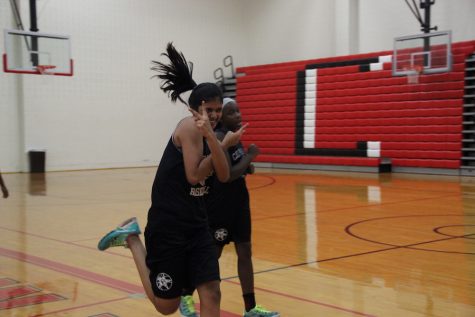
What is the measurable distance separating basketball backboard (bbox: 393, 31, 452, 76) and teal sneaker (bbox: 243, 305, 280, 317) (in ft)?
36.5

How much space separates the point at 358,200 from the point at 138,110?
1048 centimetres

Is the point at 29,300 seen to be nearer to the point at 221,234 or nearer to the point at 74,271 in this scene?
the point at 74,271

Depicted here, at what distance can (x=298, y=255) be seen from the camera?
18.6 ft

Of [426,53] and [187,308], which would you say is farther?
[426,53]

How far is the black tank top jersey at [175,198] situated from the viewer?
3.04 metres

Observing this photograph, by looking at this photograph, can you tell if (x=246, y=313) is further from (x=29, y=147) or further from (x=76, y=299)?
(x=29, y=147)

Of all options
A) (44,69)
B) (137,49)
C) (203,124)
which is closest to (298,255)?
(203,124)

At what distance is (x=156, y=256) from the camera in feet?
10.0

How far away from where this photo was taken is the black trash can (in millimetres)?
16172

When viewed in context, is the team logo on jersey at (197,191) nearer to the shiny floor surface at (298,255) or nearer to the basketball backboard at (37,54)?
the shiny floor surface at (298,255)

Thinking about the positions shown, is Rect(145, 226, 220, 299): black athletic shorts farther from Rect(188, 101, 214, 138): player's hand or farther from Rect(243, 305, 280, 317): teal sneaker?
Rect(243, 305, 280, 317): teal sneaker

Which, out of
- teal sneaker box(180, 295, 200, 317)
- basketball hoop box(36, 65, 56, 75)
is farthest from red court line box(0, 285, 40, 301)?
basketball hoop box(36, 65, 56, 75)

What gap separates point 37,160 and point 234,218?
13.4 m

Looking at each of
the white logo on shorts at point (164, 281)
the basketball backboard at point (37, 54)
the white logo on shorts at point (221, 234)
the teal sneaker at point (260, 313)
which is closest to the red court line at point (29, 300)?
the white logo on shorts at point (221, 234)
